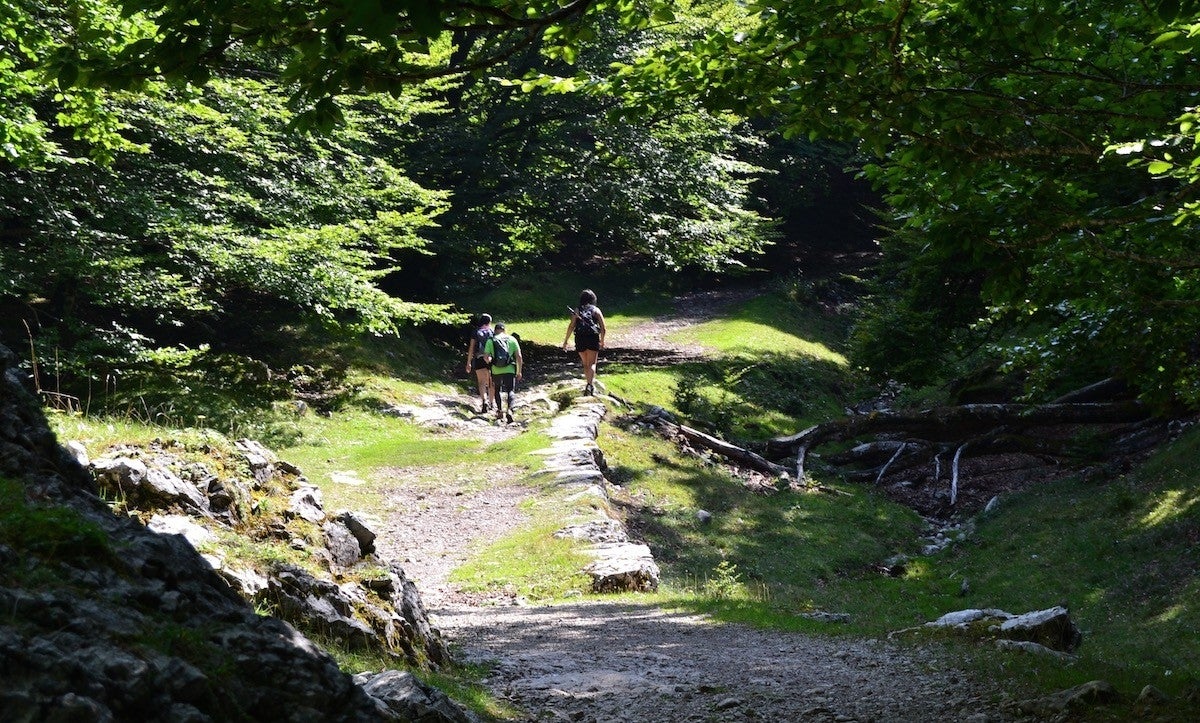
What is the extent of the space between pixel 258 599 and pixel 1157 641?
934cm

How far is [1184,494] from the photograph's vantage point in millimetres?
14508

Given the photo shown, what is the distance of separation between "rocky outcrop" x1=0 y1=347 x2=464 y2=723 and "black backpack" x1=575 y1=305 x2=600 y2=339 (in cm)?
1457

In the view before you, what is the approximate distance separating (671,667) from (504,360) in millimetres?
11692

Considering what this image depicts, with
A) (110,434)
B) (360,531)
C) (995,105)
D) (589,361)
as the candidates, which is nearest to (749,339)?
(589,361)

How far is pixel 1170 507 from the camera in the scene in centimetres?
1427

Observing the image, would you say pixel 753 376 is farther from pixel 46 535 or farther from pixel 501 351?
pixel 46 535

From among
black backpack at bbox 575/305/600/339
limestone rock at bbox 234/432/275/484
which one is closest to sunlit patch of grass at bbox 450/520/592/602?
limestone rock at bbox 234/432/275/484

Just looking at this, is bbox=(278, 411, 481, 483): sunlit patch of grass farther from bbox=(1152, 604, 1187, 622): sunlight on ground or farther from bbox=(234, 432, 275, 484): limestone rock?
bbox=(1152, 604, 1187, 622): sunlight on ground

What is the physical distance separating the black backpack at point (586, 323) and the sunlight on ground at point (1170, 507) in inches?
384

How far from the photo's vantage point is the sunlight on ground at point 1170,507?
550 inches

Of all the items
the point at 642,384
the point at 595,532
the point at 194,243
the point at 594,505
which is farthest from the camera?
the point at 642,384

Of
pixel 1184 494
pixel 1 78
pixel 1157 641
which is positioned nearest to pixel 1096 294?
pixel 1157 641

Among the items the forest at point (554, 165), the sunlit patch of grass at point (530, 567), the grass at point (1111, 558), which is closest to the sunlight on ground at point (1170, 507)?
the grass at point (1111, 558)

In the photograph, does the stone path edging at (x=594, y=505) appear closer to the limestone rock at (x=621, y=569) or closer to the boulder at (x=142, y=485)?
the limestone rock at (x=621, y=569)
